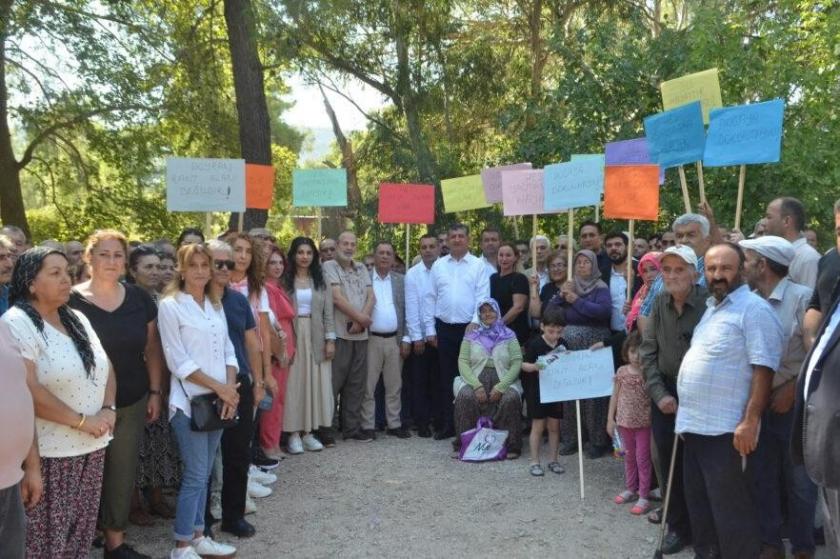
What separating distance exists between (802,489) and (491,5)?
1536cm

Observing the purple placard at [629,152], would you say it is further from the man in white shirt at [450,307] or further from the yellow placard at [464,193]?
the man in white shirt at [450,307]

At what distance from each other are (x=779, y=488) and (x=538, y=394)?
2465 millimetres

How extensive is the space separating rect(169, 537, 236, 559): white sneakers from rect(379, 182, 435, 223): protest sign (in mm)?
4570

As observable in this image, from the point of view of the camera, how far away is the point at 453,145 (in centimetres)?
1636

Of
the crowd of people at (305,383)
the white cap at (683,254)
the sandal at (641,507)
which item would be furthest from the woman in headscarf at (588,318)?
the white cap at (683,254)

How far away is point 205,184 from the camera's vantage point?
289 inches

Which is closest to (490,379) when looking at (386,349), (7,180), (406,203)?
(386,349)

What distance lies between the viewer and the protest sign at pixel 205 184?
23.8 ft

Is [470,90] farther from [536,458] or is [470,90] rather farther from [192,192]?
[536,458]

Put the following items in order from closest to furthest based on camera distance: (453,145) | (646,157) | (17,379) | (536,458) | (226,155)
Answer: (17,379) < (536,458) < (646,157) < (226,155) < (453,145)

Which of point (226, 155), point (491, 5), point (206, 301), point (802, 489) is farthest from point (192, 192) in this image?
point (491, 5)

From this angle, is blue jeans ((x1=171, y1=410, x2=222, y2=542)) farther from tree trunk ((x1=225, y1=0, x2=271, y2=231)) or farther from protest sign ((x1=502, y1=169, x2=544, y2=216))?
tree trunk ((x1=225, y1=0, x2=271, y2=231))

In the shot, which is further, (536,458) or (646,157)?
(646,157)

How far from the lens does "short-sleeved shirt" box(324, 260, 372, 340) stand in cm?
766
